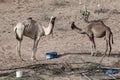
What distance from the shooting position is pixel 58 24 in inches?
640

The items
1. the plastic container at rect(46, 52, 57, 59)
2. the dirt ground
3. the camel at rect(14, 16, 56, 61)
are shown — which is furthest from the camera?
the plastic container at rect(46, 52, 57, 59)

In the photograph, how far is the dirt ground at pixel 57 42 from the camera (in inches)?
453

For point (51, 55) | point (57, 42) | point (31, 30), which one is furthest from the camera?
point (57, 42)

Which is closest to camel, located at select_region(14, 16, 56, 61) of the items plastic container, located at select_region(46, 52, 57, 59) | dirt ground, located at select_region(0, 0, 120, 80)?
plastic container, located at select_region(46, 52, 57, 59)

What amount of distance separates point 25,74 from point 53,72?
29.8 inches

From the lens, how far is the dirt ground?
11500 mm

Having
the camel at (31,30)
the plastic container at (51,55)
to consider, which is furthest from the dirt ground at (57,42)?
the camel at (31,30)

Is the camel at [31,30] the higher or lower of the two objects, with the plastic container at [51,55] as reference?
higher

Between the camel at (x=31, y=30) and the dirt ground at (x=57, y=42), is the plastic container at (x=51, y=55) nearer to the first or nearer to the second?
the dirt ground at (x=57, y=42)

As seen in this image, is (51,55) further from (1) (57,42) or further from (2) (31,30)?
(1) (57,42)

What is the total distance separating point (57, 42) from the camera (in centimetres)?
1430

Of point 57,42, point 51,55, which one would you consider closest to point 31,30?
point 51,55

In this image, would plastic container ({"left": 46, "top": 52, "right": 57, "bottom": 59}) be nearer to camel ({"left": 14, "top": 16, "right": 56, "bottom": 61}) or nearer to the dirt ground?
the dirt ground

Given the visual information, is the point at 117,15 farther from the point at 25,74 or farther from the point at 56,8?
the point at 25,74
